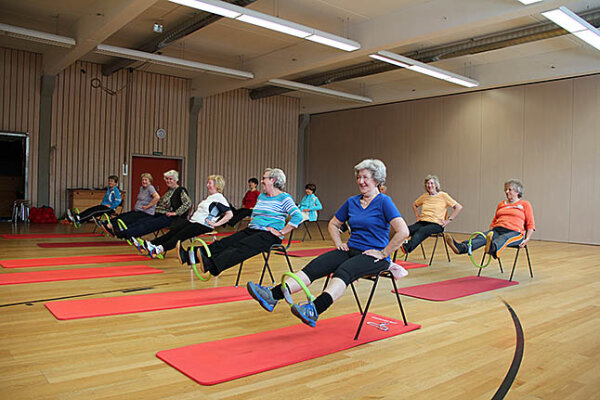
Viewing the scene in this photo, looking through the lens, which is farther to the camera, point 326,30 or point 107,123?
point 107,123

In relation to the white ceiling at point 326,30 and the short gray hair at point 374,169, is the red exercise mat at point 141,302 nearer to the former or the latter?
the short gray hair at point 374,169

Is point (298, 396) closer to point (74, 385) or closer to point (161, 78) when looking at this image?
point (74, 385)

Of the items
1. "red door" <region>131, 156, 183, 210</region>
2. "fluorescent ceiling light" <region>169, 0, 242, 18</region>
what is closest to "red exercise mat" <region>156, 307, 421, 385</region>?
"fluorescent ceiling light" <region>169, 0, 242, 18</region>

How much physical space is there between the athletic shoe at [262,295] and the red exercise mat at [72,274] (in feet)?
8.13

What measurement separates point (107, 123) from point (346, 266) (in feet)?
32.6

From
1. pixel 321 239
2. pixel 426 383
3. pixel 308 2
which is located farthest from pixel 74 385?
pixel 321 239

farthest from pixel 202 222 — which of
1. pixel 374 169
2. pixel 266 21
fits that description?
pixel 266 21

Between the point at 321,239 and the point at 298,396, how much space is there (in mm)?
7146

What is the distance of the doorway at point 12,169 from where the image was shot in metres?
10.5

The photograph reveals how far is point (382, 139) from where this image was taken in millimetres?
13500

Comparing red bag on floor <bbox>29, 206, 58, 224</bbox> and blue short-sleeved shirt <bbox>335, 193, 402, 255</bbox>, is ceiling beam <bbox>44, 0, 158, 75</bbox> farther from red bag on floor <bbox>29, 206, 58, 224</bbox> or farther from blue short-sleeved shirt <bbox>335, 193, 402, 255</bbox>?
blue short-sleeved shirt <bbox>335, 193, 402, 255</bbox>

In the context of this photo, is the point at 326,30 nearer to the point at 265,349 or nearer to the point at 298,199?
the point at 265,349

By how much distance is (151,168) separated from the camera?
12.2 m

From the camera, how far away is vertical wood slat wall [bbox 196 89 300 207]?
13031 mm
